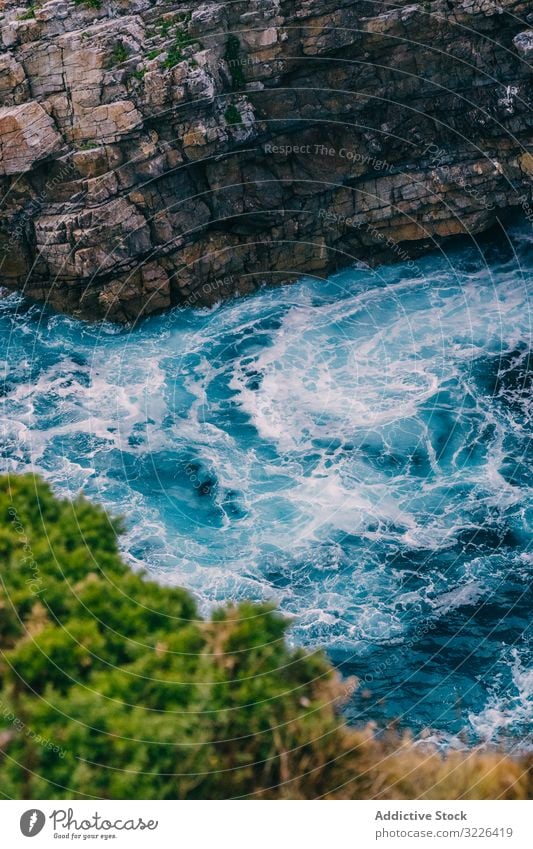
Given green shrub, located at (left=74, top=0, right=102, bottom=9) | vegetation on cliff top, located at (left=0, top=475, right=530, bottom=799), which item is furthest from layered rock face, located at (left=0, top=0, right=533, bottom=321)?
vegetation on cliff top, located at (left=0, top=475, right=530, bottom=799)

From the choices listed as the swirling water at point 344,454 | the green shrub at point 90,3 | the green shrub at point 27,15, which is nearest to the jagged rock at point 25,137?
the green shrub at point 27,15

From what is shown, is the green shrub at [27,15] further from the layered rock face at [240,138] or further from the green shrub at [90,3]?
the green shrub at [90,3]

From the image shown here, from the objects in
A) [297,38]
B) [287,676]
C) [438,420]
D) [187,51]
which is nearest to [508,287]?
[438,420]

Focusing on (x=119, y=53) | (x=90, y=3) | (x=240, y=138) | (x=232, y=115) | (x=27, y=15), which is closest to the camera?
(x=119, y=53)

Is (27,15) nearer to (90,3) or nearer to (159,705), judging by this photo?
(90,3)
